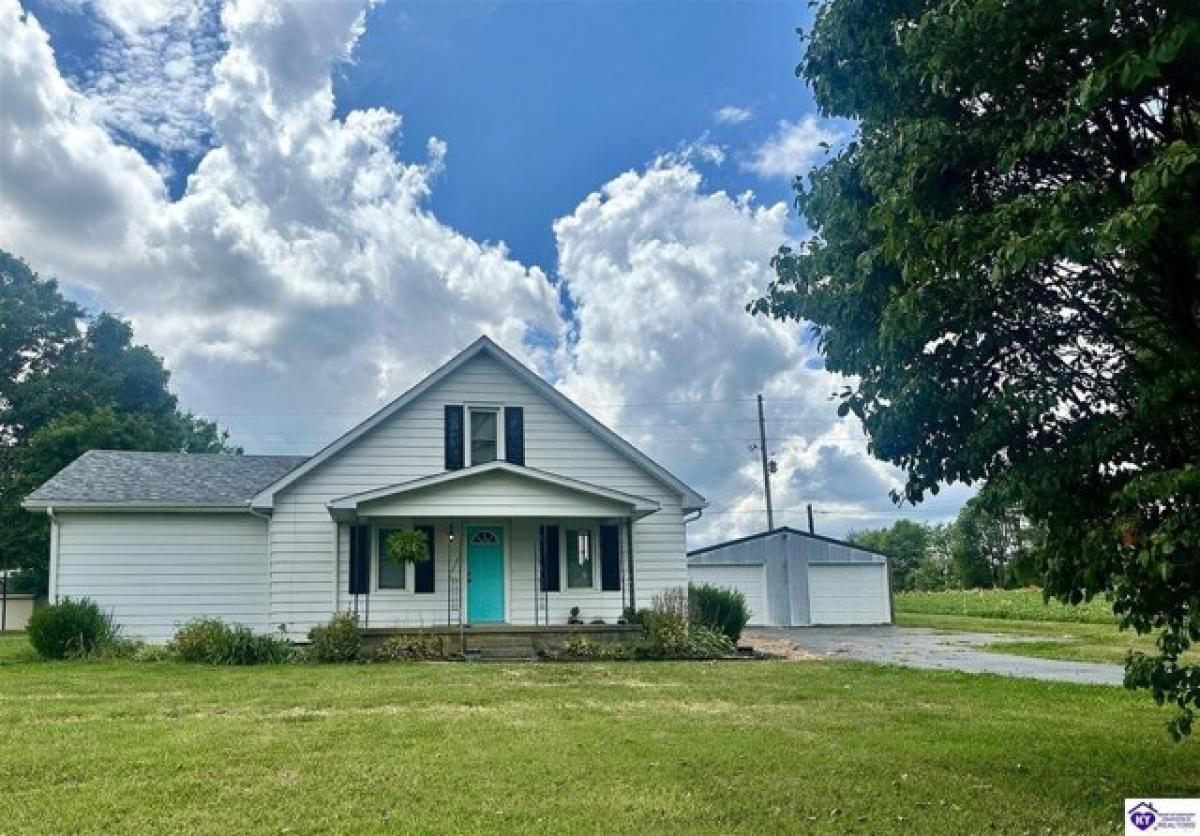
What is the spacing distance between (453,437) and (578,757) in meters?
12.7

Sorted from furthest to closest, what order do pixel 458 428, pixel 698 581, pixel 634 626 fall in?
1. pixel 698 581
2. pixel 458 428
3. pixel 634 626

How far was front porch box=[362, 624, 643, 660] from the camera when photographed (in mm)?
17562

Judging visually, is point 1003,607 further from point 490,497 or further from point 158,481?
point 158,481

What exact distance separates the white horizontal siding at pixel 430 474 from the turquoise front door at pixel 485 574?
0.31m

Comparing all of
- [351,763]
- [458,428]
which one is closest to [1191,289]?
[351,763]

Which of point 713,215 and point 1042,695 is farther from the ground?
point 713,215

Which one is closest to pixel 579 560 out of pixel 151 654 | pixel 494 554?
pixel 494 554

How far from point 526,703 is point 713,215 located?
41.0 feet

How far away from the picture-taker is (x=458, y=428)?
65.0 ft

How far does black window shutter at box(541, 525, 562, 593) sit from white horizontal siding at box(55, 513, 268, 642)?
19.2 ft

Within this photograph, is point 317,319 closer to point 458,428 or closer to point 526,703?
point 458,428

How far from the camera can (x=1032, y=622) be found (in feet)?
107

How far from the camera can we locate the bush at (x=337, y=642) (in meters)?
16.8

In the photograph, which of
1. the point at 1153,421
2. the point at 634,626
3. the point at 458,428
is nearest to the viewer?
the point at 1153,421
